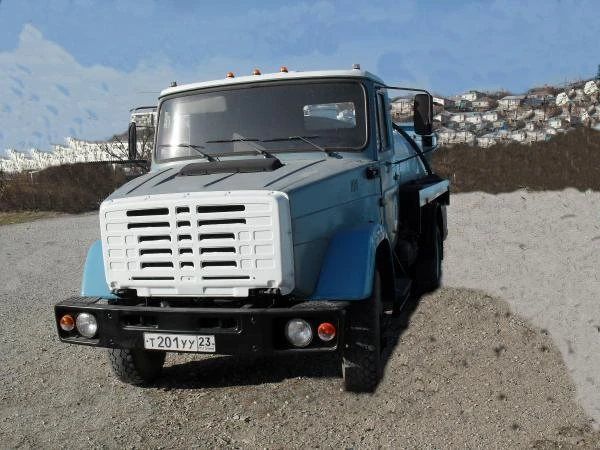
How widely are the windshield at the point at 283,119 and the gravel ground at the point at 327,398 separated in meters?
1.76

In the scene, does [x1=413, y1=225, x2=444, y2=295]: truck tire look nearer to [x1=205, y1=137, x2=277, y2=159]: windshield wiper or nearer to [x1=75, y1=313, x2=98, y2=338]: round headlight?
[x1=205, y1=137, x2=277, y2=159]: windshield wiper

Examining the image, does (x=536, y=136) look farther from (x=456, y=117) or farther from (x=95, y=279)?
(x=95, y=279)

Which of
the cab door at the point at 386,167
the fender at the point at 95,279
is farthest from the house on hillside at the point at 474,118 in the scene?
the fender at the point at 95,279

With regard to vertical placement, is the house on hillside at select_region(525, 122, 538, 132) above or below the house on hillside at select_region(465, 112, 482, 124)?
below

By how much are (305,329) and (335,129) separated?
1789 mm

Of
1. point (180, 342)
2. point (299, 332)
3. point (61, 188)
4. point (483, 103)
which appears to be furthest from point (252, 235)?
point (61, 188)

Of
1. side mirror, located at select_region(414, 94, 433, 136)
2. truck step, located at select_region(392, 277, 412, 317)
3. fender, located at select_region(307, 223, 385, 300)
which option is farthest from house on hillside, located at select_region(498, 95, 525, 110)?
fender, located at select_region(307, 223, 385, 300)

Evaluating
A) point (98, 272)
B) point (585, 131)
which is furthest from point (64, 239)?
point (585, 131)

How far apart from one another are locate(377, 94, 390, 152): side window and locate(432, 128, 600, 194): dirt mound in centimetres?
1167

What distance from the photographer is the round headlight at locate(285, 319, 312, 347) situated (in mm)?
4090

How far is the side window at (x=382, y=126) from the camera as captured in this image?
5.49m

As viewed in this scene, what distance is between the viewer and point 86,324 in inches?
179

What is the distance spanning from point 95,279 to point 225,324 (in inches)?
48.8

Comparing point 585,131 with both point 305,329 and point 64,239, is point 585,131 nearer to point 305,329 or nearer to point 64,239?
point 64,239
